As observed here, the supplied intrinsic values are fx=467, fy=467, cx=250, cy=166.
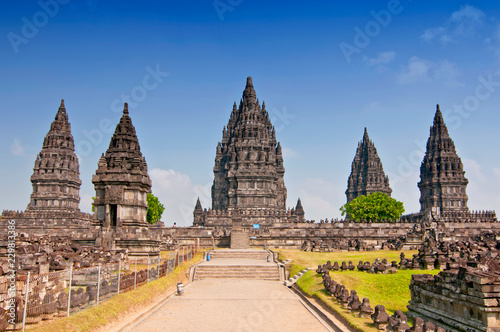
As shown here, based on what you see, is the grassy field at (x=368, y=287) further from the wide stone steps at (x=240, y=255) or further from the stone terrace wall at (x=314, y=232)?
the stone terrace wall at (x=314, y=232)

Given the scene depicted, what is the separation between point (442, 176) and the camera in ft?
340

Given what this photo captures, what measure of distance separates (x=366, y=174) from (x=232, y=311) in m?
116

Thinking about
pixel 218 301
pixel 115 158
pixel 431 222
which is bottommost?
pixel 218 301

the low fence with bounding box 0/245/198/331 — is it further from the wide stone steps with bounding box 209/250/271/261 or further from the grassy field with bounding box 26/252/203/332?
the wide stone steps with bounding box 209/250/271/261

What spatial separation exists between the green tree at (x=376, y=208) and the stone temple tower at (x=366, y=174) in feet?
97.2

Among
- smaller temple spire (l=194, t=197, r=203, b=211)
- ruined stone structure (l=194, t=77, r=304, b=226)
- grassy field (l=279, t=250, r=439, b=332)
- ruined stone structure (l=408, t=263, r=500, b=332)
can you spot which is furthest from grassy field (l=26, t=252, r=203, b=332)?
smaller temple spire (l=194, t=197, r=203, b=211)

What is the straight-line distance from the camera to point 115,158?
38656 millimetres

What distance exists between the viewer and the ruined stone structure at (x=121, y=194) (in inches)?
1435

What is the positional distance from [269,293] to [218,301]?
11.1ft

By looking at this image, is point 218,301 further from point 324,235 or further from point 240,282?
point 324,235

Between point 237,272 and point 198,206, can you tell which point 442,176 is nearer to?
point 198,206

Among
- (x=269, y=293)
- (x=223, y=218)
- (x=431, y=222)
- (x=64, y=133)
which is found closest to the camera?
(x=269, y=293)

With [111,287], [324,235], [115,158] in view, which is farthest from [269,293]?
[324,235]

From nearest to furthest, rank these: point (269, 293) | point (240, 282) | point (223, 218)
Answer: point (269, 293) → point (240, 282) → point (223, 218)
